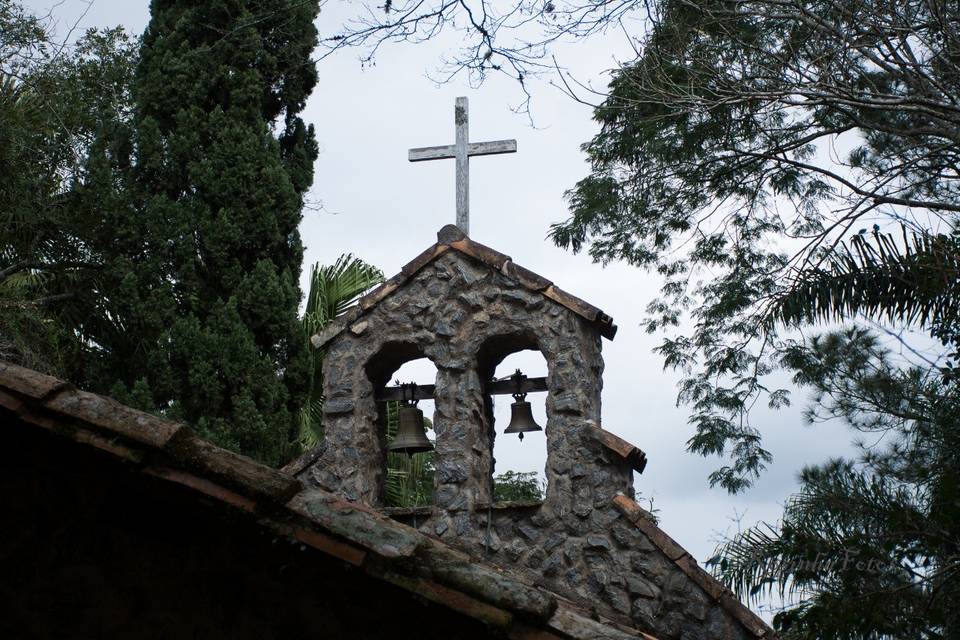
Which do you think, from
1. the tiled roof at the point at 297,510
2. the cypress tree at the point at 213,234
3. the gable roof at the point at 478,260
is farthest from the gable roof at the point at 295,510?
the cypress tree at the point at 213,234

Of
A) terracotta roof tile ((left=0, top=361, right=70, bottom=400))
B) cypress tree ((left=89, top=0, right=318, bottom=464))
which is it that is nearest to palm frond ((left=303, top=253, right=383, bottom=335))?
cypress tree ((left=89, top=0, right=318, bottom=464))

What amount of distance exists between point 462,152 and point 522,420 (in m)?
2.00

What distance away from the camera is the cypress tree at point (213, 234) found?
1147 cm

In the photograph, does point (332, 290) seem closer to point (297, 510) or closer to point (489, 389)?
point (489, 389)

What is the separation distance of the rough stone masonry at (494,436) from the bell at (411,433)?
0.49 feet

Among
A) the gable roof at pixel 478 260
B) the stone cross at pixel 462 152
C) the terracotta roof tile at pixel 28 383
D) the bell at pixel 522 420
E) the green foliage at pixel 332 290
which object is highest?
the green foliage at pixel 332 290

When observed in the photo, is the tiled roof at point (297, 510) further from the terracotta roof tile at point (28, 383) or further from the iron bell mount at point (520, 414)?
the iron bell mount at point (520, 414)

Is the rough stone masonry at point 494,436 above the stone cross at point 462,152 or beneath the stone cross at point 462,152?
beneath

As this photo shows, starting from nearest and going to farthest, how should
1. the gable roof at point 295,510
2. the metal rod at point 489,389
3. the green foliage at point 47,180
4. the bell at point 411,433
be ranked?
the gable roof at point 295,510 → the metal rod at point 489,389 → the bell at point 411,433 → the green foliage at point 47,180

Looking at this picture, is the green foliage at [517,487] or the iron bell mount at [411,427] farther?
the green foliage at [517,487]

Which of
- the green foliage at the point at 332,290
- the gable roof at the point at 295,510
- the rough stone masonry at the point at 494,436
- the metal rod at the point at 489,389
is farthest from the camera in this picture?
the green foliage at the point at 332,290

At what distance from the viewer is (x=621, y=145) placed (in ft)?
39.6

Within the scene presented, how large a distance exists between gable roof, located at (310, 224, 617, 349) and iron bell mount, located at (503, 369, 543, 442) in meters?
0.58

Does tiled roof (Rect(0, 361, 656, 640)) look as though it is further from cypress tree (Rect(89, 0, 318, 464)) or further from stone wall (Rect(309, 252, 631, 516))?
cypress tree (Rect(89, 0, 318, 464))
